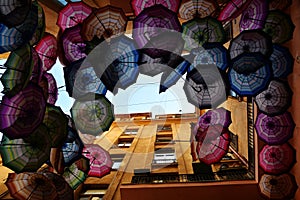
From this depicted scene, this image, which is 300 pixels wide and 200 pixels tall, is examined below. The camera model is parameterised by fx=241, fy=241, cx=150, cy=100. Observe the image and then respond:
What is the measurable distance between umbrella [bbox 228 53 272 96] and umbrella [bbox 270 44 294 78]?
54 centimetres

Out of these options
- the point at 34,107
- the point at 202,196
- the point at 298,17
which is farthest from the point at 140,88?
the point at 34,107

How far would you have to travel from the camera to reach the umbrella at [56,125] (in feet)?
9.89

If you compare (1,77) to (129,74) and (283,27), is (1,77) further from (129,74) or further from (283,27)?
(283,27)

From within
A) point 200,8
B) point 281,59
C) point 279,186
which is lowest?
point 279,186

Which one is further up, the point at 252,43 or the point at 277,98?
the point at 252,43

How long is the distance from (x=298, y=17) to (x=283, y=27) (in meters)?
2.39

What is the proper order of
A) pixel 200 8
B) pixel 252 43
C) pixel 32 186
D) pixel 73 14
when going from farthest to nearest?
pixel 73 14 < pixel 200 8 < pixel 252 43 < pixel 32 186

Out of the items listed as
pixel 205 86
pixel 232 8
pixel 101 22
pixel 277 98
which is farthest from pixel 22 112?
pixel 277 98

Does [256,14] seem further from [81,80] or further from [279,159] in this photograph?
[81,80]

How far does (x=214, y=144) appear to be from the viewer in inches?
161

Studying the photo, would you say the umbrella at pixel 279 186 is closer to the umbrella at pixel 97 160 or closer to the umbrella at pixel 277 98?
the umbrella at pixel 277 98

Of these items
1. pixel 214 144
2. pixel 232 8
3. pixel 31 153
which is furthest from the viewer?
pixel 214 144

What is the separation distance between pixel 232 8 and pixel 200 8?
0.62 metres

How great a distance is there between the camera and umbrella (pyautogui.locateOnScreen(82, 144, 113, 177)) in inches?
164
